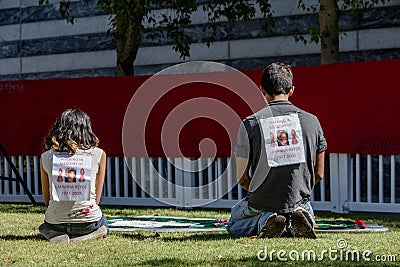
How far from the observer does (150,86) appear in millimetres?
11922

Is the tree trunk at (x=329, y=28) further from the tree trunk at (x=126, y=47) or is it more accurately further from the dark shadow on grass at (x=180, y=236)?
the dark shadow on grass at (x=180, y=236)

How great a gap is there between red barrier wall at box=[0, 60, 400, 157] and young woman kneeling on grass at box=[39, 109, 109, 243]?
12.0 feet

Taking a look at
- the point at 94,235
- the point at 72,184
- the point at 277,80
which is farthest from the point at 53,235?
the point at 277,80

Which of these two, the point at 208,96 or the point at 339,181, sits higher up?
the point at 208,96

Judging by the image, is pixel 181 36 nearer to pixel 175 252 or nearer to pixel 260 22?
pixel 260 22

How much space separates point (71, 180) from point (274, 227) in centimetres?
216

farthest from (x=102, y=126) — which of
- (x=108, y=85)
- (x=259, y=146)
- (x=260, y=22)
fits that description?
(x=260, y=22)

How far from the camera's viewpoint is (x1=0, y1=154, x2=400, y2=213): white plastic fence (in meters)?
10.9

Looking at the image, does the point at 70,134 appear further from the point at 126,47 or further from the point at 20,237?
the point at 126,47

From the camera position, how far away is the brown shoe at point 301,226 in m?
7.28

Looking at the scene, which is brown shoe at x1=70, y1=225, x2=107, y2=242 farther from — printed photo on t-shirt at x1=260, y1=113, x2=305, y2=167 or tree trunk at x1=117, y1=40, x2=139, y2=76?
tree trunk at x1=117, y1=40, x2=139, y2=76

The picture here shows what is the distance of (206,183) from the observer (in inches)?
466

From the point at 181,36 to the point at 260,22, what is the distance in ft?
7.45

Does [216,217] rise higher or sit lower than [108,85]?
lower
